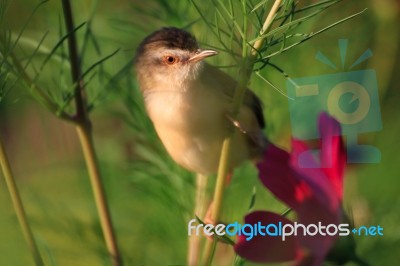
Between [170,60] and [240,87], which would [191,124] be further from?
Answer: [240,87]

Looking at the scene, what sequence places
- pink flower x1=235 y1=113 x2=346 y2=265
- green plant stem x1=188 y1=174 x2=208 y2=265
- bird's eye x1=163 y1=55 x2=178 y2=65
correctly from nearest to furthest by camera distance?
1. pink flower x1=235 y1=113 x2=346 y2=265
2. green plant stem x1=188 y1=174 x2=208 y2=265
3. bird's eye x1=163 y1=55 x2=178 y2=65

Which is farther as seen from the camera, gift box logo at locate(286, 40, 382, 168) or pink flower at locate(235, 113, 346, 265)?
gift box logo at locate(286, 40, 382, 168)

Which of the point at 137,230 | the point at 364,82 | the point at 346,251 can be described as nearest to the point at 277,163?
the point at 346,251

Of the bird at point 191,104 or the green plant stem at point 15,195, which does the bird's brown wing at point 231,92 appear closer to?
A: the bird at point 191,104

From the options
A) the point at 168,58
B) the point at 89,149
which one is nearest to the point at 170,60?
the point at 168,58

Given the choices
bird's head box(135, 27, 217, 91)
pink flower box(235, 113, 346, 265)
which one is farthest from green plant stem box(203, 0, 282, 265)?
bird's head box(135, 27, 217, 91)

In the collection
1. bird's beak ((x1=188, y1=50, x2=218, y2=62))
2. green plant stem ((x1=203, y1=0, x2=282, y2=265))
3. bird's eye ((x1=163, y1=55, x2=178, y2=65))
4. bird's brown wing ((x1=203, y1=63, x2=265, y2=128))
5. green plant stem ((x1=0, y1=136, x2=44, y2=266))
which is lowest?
green plant stem ((x1=0, y1=136, x2=44, y2=266))

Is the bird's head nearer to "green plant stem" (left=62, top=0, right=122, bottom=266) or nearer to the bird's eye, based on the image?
the bird's eye
